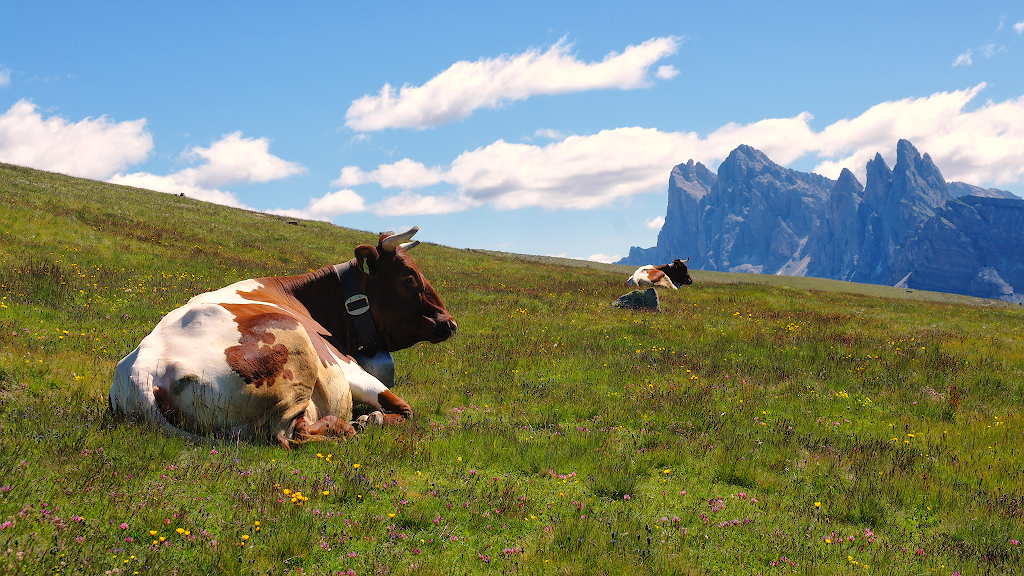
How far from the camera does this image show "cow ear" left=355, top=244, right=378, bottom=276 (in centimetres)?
862

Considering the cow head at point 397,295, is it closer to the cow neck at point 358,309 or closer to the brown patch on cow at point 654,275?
the cow neck at point 358,309

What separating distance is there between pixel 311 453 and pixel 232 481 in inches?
45.6

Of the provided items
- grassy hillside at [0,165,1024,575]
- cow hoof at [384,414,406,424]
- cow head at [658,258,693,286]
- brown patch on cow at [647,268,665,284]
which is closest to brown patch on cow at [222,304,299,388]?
grassy hillside at [0,165,1024,575]

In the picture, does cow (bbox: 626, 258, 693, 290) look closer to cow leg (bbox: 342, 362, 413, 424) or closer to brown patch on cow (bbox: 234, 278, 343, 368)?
brown patch on cow (bbox: 234, 278, 343, 368)

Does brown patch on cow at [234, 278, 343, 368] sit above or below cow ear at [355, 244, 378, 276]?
below

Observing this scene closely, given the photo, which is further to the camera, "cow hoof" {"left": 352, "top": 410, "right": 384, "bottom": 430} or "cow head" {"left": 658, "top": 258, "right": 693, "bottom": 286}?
"cow head" {"left": 658, "top": 258, "right": 693, "bottom": 286}

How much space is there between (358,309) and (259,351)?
2.69 meters

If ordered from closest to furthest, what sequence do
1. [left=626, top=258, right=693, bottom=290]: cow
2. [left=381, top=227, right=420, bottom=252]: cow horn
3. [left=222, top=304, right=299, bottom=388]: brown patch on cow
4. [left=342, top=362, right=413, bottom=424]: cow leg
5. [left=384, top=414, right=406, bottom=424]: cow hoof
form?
[left=222, top=304, right=299, bottom=388]: brown patch on cow < [left=384, top=414, right=406, bottom=424]: cow hoof < [left=342, top=362, right=413, bottom=424]: cow leg < [left=381, top=227, right=420, bottom=252]: cow horn < [left=626, top=258, right=693, bottom=290]: cow

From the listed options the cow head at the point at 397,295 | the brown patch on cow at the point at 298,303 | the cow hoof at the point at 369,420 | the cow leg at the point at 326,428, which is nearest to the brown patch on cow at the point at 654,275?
the cow head at the point at 397,295

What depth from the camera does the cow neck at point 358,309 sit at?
8.82 metres

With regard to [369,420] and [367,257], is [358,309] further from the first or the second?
Answer: [369,420]

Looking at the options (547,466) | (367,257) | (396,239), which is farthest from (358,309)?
(547,466)

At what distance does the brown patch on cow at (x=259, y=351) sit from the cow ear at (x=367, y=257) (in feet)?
7.12

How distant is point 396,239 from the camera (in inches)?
340
